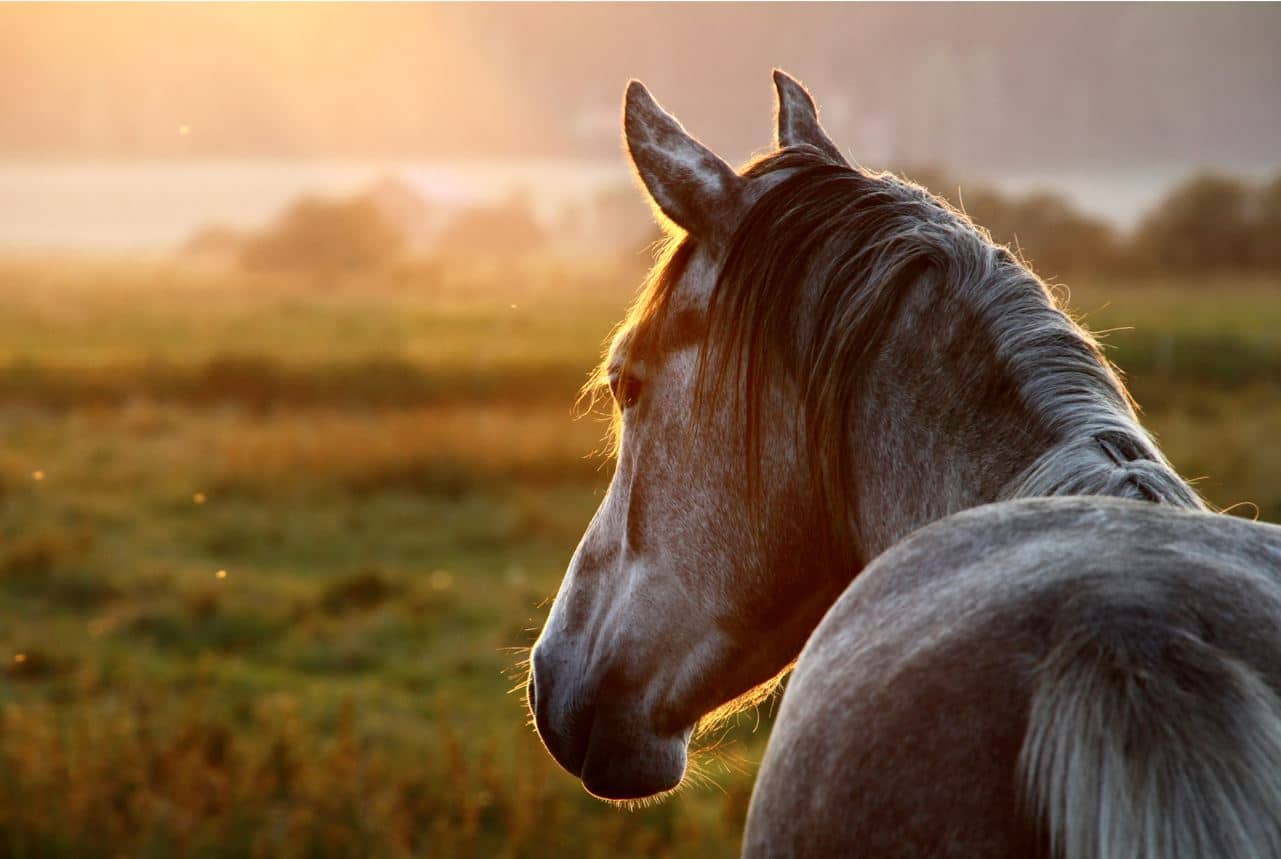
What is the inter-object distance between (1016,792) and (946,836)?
0.06m

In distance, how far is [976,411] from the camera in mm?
1566

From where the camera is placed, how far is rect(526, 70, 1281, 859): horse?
36.0 inches

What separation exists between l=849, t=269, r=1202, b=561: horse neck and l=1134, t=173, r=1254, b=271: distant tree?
45469mm

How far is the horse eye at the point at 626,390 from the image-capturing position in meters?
1.89

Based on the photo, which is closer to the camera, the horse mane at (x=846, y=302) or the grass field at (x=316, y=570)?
the horse mane at (x=846, y=302)

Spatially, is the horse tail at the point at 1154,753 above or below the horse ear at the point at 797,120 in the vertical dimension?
below

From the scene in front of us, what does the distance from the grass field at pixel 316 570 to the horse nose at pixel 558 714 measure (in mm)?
367

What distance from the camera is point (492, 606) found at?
8.95 metres

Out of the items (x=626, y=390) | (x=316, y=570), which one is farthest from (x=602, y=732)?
(x=316, y=570)

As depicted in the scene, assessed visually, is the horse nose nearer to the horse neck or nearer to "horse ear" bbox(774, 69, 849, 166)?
the horse neck

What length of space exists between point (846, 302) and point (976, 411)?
0.79ft

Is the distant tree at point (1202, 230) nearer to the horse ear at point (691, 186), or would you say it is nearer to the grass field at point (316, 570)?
the grass field at point (316, 570)

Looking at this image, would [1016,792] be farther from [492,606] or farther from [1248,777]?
[492,606]

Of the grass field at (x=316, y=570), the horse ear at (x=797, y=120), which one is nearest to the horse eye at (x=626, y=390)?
the horse ear at (x=797, y=120)
